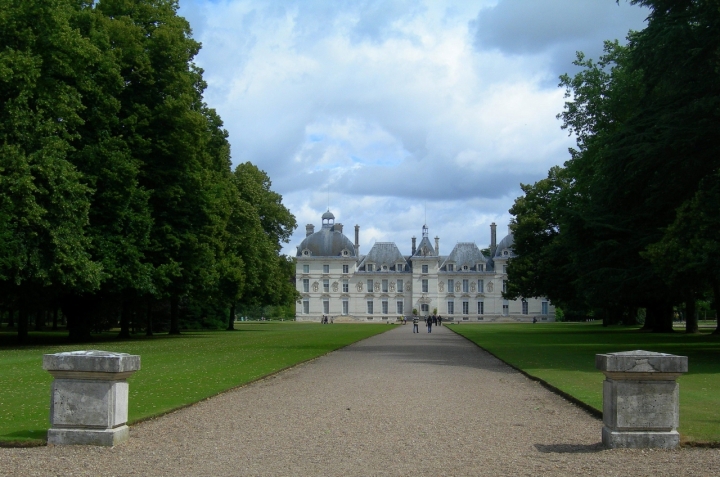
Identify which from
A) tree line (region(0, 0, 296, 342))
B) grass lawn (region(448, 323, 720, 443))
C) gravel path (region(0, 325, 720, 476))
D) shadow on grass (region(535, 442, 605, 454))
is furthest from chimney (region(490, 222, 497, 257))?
shadow on grass (region(535, 442, 605, 454))

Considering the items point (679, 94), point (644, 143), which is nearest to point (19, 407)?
point (644, 143)

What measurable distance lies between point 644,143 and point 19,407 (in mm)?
17472

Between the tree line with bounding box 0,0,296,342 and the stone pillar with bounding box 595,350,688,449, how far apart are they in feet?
64.9

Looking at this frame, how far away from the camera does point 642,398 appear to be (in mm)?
7930

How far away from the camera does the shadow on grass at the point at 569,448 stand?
812 centimetres

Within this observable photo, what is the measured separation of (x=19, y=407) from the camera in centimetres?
1102

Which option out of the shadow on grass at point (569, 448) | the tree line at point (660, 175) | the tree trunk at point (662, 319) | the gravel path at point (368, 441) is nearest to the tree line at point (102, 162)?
the gravel path at point (368, 441)

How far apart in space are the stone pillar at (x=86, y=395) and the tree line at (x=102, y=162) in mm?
16727

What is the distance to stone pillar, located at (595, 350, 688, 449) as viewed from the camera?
7828 millimetres

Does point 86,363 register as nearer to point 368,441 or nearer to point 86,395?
point 86,395

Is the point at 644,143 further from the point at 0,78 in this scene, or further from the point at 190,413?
the point at 0,78

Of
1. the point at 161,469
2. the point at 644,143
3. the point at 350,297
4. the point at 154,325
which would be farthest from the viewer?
the point at 350,297

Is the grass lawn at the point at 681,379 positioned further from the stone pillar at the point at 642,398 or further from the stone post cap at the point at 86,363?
the stone post cap at the point at 86,363

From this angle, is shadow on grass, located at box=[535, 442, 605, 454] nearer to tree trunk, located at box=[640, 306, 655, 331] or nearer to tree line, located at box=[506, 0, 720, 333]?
tree line, located at box=[506, 0, 720, 333]
